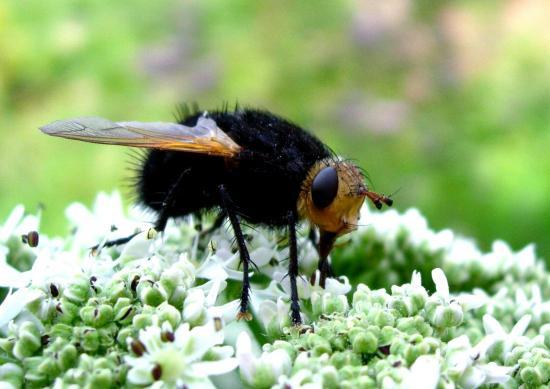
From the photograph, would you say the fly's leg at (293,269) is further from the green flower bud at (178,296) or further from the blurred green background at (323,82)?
the blurred green background at (323,82)

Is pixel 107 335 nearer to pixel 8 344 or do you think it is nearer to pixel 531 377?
pixel 8 344

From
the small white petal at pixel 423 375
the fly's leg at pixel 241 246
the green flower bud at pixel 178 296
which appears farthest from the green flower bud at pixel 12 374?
the small white petal at pixel 423 375

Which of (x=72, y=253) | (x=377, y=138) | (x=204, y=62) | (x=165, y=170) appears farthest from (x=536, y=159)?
(x=72, y=253)

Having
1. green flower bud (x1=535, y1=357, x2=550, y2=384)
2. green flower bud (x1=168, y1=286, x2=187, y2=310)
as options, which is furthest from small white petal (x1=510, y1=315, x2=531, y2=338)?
green flower bud (x1=168, y1=286, x2=187, y2=310)

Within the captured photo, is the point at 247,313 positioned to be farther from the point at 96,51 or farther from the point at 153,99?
the point at 96,51

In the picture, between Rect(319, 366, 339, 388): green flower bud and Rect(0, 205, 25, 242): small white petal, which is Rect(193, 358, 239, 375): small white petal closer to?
Rect(319, 366, 339, 388): green flower bud

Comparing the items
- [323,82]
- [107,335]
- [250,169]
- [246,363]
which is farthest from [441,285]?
[323,82]
